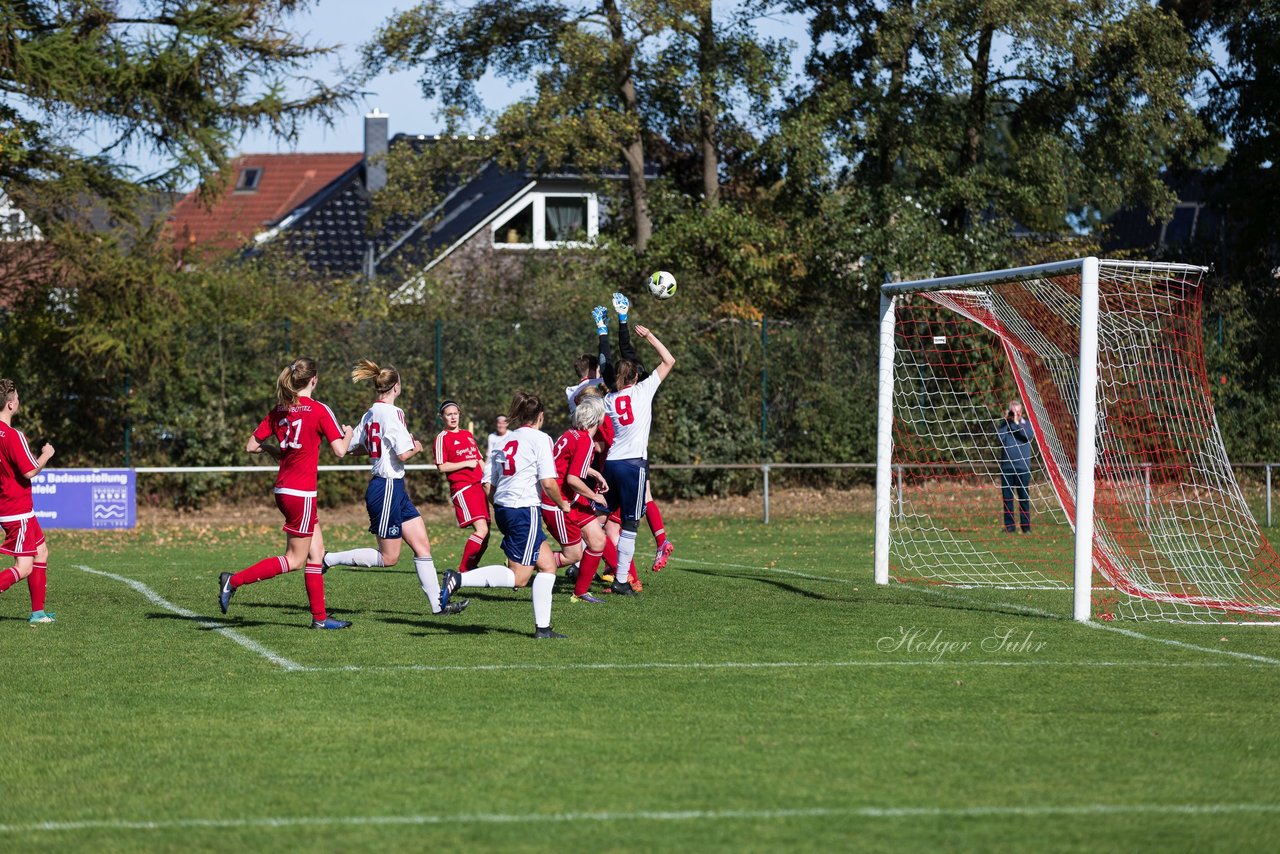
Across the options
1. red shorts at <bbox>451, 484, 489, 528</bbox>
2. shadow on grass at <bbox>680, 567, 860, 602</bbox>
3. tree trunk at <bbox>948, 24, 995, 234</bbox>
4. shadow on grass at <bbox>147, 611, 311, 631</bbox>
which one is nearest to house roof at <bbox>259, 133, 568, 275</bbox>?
tree trunk at <bbox>948, 24, 995, 234</bbox>

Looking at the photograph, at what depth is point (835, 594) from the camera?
12.3 meters

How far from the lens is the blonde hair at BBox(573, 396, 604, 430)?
10469 millimetres

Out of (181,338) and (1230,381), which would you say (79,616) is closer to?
(181,338)

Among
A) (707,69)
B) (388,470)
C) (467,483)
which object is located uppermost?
(707,69)

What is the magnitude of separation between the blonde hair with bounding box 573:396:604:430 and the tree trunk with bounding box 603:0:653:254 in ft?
49.8

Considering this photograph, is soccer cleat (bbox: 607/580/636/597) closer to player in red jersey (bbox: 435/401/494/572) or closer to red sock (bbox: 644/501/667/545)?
red sock (bbox: 644/501/667/545)

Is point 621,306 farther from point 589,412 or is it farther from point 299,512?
point 299,512

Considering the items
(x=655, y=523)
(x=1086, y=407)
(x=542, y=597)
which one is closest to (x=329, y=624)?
(x=542, y=597)

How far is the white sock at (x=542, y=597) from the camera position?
31.5ft

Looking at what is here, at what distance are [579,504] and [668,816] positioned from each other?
624cm

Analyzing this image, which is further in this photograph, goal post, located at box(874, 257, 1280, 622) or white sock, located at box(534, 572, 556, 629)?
goal post, located at box(874, 257, 1280, 622)

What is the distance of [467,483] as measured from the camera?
12188mm

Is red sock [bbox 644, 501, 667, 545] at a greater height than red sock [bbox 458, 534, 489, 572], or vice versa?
red sock [bbox 644, 501, 667, 545]

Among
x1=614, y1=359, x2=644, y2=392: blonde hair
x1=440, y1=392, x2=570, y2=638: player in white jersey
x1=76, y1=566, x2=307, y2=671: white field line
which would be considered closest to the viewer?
x1=76, y1=566, x2=307, y2=671: white field line
